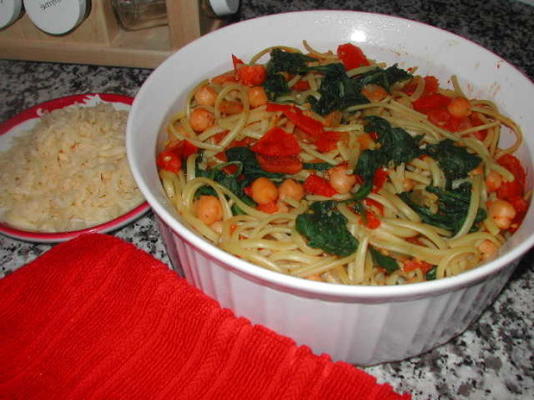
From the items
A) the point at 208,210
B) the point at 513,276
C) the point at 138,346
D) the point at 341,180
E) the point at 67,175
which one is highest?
the point at 341,180

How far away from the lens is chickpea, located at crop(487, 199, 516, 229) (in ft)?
7.97

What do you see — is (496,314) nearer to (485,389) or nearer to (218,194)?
(485,389)

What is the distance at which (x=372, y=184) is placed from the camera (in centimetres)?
260

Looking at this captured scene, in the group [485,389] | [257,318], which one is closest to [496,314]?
[485,389]

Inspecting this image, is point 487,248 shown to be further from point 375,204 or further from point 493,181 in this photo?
point 375,204

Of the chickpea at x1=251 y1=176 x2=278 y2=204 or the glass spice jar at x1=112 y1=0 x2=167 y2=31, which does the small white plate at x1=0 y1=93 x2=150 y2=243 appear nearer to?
the glass spice jar at x1=112 y1=0 x2=167 y2=31

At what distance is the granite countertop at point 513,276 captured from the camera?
2564mm

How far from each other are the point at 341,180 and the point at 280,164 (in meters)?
0.34

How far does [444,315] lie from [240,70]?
179 centimetres

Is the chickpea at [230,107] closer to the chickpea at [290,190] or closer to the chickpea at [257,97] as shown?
the chickpea at [257,97]

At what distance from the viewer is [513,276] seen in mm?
3020

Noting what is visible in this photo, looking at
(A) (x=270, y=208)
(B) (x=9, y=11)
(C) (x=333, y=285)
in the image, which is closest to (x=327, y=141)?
(A) (x=270, y=208)

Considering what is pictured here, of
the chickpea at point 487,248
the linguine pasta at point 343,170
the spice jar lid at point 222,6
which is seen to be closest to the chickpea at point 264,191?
the linguine pasta at point 343,170

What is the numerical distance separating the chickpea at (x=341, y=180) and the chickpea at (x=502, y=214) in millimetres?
676
